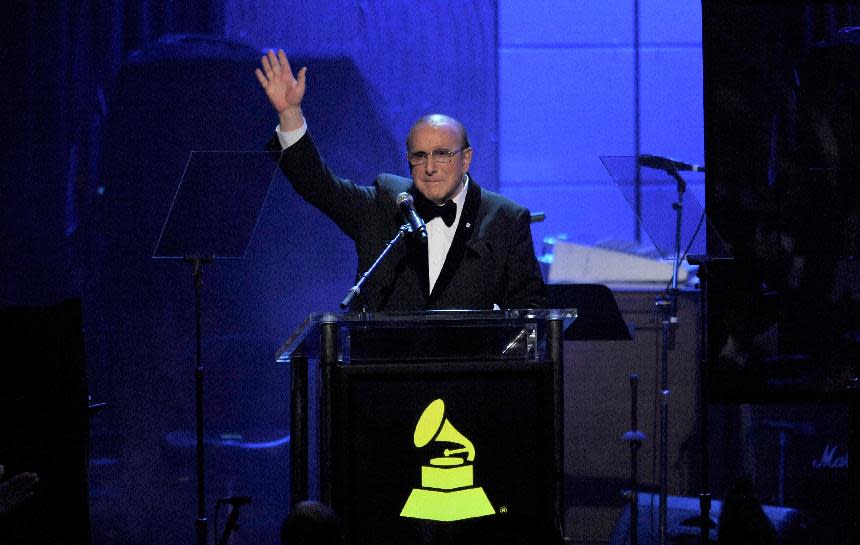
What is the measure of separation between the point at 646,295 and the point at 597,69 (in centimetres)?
121

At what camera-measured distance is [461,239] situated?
3398mm

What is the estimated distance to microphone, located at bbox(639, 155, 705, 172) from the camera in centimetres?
392

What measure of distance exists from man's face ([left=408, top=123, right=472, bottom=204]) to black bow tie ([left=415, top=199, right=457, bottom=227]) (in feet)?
0.07

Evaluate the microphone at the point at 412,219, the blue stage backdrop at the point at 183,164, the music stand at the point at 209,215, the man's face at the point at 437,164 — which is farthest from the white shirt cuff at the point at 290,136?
the blue stage backdrop at the point at 183,164

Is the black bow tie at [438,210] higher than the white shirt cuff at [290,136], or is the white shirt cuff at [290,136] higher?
the white shirt cuff at [290,136]

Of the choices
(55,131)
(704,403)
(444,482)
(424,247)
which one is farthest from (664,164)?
(55,131)

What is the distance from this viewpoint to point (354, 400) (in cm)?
265

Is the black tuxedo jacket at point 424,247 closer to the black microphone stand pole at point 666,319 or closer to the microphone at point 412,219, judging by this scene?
the microphone at point 412,219

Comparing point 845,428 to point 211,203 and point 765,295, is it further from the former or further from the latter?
point 211,203

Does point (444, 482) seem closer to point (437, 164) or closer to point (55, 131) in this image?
point (437, 164)

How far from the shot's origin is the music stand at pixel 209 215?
382 cm

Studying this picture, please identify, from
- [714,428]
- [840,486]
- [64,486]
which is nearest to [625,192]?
[714,428]

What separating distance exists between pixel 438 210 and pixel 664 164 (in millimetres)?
975

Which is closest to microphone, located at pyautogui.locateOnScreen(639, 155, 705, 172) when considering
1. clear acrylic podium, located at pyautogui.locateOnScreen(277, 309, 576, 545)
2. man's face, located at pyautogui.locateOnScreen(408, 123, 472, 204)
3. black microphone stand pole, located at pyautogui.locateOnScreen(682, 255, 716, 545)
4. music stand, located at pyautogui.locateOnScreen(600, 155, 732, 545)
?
music stand, located at pyautogui.locateOnScreen(600, 155, 732, 545)
